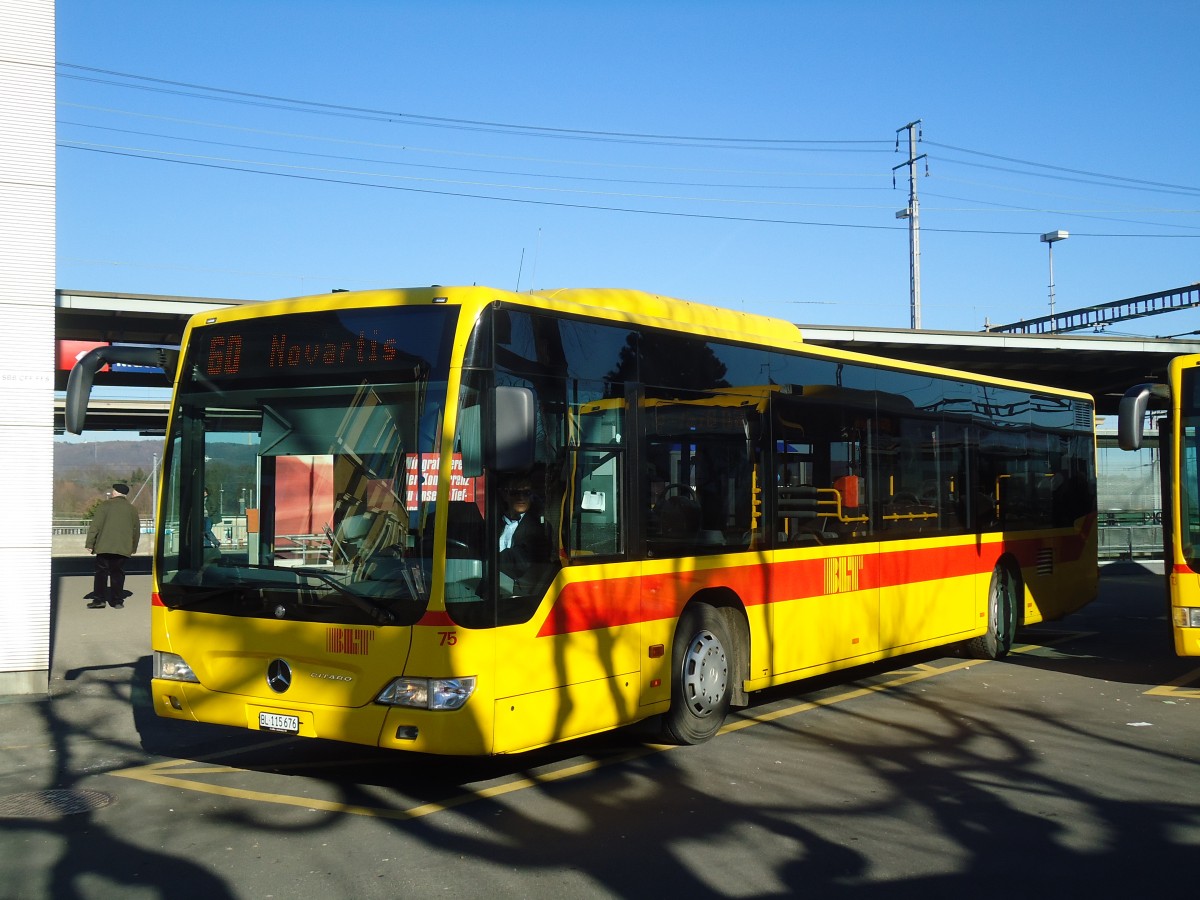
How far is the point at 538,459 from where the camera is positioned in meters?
7.60

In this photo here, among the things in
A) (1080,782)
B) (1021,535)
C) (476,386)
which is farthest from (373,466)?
(1021,535)

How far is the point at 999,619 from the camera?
561 inches

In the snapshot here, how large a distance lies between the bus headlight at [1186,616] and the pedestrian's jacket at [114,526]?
15219 mm

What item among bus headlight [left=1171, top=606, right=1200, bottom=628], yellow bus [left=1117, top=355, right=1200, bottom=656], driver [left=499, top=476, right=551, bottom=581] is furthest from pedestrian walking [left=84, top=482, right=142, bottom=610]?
bus headlight [left=1171, top=606, right=1200, bottom=628]

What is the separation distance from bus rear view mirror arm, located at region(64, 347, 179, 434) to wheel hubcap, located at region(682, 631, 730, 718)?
438 cm

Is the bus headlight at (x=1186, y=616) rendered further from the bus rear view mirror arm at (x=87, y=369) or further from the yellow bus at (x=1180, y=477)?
the bus rear view mirror arm at (x=87, y=369)

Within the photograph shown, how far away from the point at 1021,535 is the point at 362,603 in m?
9.94

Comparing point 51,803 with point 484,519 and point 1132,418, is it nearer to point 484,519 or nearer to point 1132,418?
point 484,519

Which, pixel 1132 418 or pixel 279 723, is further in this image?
pixel 1132 418

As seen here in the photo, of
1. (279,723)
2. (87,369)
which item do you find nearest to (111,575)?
(87,369)

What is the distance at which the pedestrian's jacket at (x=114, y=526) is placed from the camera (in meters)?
19.7

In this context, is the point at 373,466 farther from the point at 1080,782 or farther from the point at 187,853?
the point at 1080,782

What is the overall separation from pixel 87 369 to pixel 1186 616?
9433mm

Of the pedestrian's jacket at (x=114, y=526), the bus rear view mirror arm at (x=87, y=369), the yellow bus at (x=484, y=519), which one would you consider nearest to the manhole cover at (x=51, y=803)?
the yellow bus at (x=484, y=519)
